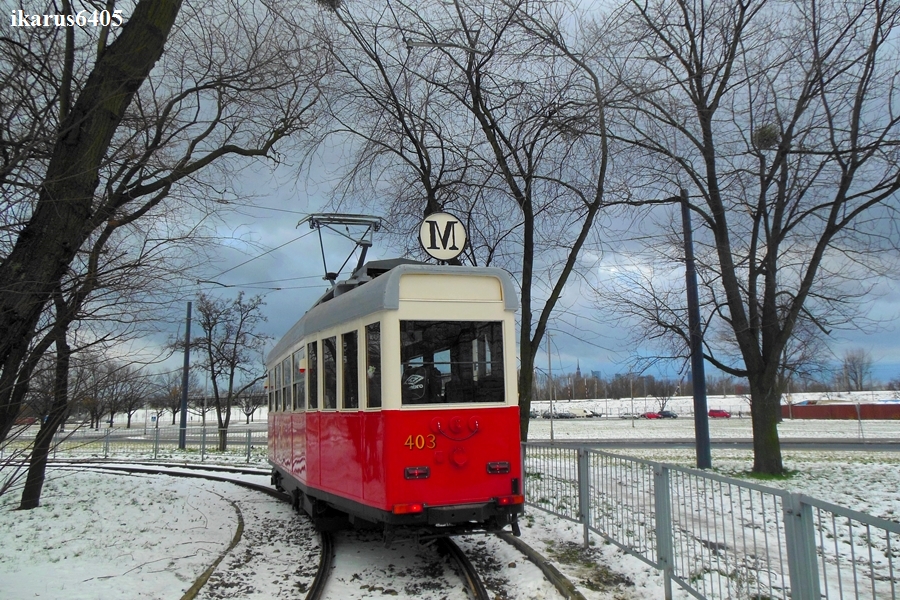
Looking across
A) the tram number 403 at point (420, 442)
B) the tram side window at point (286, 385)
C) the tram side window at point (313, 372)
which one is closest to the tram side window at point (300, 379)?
the tram side window at point (313, 372)

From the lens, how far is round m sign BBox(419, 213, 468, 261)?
9562 millimetres

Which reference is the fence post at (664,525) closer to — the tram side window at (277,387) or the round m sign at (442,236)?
the round m sign at (442,236)

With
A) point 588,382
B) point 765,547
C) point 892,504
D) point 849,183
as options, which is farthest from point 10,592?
point 588,382

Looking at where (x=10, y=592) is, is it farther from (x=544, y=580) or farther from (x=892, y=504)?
(x=892, y=504)

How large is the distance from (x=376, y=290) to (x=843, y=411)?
181ft

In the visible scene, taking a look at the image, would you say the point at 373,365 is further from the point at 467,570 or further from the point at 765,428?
the point at 765,428

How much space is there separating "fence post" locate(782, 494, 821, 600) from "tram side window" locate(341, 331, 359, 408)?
14.4ft

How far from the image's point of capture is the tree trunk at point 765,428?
44.7ft

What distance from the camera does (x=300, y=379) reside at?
9664 millimetres

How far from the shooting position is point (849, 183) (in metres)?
12.4

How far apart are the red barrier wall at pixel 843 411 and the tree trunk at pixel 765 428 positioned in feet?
132

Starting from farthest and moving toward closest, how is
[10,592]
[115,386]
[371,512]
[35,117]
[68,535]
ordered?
[68,535]
[371,512]
[10,592]
[115,386]
[35,117]

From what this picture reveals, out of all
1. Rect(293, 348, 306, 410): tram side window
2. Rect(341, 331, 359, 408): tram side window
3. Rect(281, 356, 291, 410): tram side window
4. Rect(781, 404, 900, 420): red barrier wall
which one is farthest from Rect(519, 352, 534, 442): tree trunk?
Rect(781, 404, 900, 420): red barrier wall

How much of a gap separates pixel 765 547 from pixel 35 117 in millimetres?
5983
